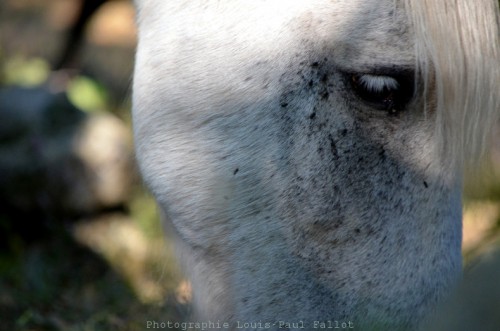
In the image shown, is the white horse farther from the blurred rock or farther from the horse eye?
the blurred rock

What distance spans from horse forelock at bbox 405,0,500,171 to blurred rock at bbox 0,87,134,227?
86.7 inches

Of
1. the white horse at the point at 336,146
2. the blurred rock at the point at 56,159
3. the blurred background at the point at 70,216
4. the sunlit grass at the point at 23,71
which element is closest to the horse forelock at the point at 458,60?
the white horse at the point at 336,146

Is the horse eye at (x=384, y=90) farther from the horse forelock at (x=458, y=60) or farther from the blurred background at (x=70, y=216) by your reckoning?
the blurred background at (x=70, y=216)

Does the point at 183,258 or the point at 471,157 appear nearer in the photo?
the point at 471,157

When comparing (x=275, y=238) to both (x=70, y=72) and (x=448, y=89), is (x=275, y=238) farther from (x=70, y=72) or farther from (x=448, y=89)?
(x=70, y=72)

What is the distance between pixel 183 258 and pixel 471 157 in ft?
2.23

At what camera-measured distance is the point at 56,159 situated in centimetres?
363

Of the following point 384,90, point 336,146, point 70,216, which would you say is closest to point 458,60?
point 384,90

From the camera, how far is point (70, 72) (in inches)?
196

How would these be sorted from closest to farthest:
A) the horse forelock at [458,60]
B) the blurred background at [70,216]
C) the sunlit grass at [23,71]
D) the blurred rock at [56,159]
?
the horse forelock at [458,60] → the blurred background at [70,216] → the blurred rock at [56,159] → the sunlit grass at [23,71]

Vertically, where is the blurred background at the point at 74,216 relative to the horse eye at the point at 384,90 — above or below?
below

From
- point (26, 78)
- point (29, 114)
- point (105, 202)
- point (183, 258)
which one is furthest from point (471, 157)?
point (26, 78)

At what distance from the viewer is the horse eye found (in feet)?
5.08

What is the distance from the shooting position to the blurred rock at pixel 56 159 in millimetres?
3596
